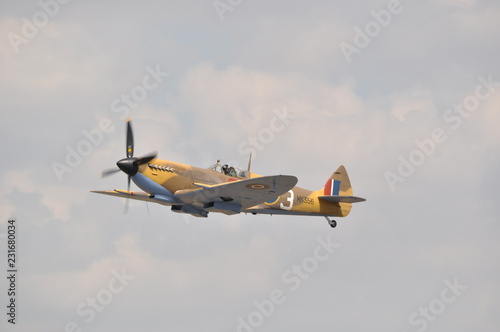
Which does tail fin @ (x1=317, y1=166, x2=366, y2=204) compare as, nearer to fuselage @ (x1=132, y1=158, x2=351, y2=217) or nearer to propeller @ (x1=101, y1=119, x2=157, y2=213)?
fuselage @ (x1=132, y1=158, x2=351, y2=217)

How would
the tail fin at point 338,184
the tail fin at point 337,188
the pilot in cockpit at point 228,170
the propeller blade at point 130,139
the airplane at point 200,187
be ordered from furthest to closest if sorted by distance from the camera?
1. the tail fin at point 338,184
2. the tail fin at point 337,188
3. the pilot in cockpit at point 228,170
4. the propeller blade at point 130,139
5. the airplane at point 200,187

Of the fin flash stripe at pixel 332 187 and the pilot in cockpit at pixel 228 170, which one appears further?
the fin flash stripe at pixel 332 187

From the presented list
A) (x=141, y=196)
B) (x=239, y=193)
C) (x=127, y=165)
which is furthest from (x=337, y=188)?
(x=127, y=165)

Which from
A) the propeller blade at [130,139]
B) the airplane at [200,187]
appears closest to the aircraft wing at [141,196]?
the airplane at [200,187]

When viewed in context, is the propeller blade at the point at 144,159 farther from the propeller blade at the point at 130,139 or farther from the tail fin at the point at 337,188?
the tail fin at the point at 337,188

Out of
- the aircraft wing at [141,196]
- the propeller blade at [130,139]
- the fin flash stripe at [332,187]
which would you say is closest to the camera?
the aircraft wing at [141,196]

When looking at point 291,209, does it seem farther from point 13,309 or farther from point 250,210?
point 13,309

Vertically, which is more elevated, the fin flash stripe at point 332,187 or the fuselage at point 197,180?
the fin flash stripe at point 332,187

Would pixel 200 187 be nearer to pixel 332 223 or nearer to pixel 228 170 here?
pixel 228 170

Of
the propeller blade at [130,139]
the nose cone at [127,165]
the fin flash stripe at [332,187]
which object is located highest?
the propeller blade at [130,139]

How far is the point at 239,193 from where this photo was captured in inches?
1404

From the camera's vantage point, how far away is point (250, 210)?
3816cm

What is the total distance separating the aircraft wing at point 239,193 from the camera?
34.2 metres

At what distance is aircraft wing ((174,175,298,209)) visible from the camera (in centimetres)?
3416
